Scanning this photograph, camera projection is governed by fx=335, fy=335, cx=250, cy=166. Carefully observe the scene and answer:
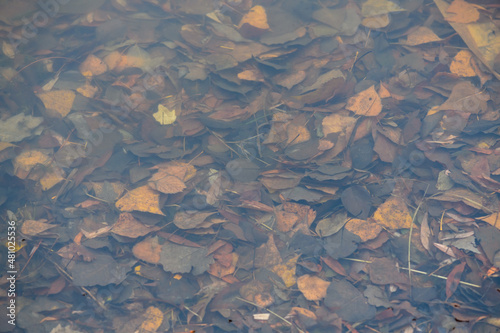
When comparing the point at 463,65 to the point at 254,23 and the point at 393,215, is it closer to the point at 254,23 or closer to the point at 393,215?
the point at 393,215

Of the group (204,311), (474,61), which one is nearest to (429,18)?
(474,61)

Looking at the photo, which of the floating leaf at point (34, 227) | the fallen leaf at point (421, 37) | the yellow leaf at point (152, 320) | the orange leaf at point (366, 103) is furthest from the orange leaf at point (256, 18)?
the yellow leaf at point (152, 320)

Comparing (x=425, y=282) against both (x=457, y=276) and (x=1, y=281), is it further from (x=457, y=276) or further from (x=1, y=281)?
(x=1, y=281)

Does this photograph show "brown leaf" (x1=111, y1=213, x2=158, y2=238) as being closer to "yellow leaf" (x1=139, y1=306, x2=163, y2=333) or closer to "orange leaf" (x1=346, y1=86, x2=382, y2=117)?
"yellow leaf" (x1=139, y1=306, x2=163, y2=333)

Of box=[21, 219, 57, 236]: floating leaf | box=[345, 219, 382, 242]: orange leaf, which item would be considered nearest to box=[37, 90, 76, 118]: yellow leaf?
box=[21, 219, 57, 236]: floating leaf

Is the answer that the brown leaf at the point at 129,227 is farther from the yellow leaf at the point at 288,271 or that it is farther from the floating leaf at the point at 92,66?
the floating leaf at the point at 92,66
